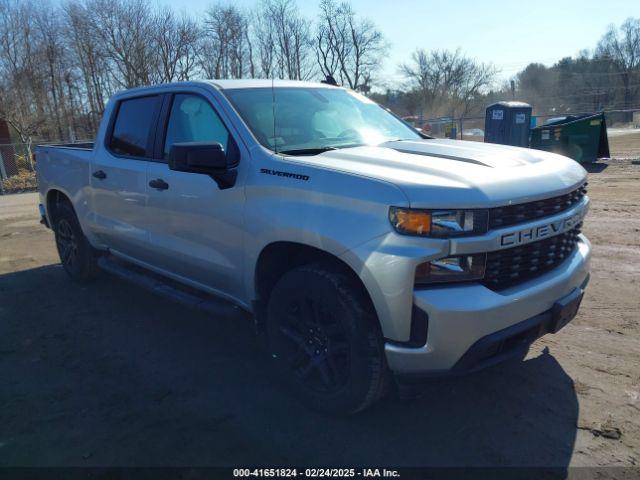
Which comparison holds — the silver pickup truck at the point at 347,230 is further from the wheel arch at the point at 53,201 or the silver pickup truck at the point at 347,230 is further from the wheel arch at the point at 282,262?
the wheel arch at the point at 53,201

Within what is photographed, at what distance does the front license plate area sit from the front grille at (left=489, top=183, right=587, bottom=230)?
1.56 ft

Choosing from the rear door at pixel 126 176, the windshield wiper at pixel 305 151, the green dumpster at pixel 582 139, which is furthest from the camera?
the green dumpster at pixel 582 139

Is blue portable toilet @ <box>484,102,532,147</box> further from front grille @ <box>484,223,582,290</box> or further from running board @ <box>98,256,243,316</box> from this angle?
front grille @ <box>484,223,582,290</box>

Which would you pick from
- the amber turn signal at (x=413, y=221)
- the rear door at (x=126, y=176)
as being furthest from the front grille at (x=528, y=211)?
the rear door at (x=126, y=176)

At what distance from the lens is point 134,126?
14.6 feet

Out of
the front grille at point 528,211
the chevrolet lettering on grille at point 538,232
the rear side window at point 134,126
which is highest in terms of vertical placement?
the rear side window at point 134,126

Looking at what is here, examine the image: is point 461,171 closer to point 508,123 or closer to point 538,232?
point 538,232

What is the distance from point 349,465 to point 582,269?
5.70 feet

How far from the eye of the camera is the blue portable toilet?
1405cm

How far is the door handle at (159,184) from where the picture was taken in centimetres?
377

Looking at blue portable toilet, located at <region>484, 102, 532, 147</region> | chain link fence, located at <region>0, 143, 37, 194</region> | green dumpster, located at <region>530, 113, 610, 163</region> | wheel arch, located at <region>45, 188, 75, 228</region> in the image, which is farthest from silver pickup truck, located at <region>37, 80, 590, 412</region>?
chain link fence, located at <region>0, 143, 37, 194</region>

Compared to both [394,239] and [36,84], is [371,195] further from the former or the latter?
[36,84]

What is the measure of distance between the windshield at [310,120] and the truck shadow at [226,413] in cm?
163

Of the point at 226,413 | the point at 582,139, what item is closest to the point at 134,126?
the point at 226,413
